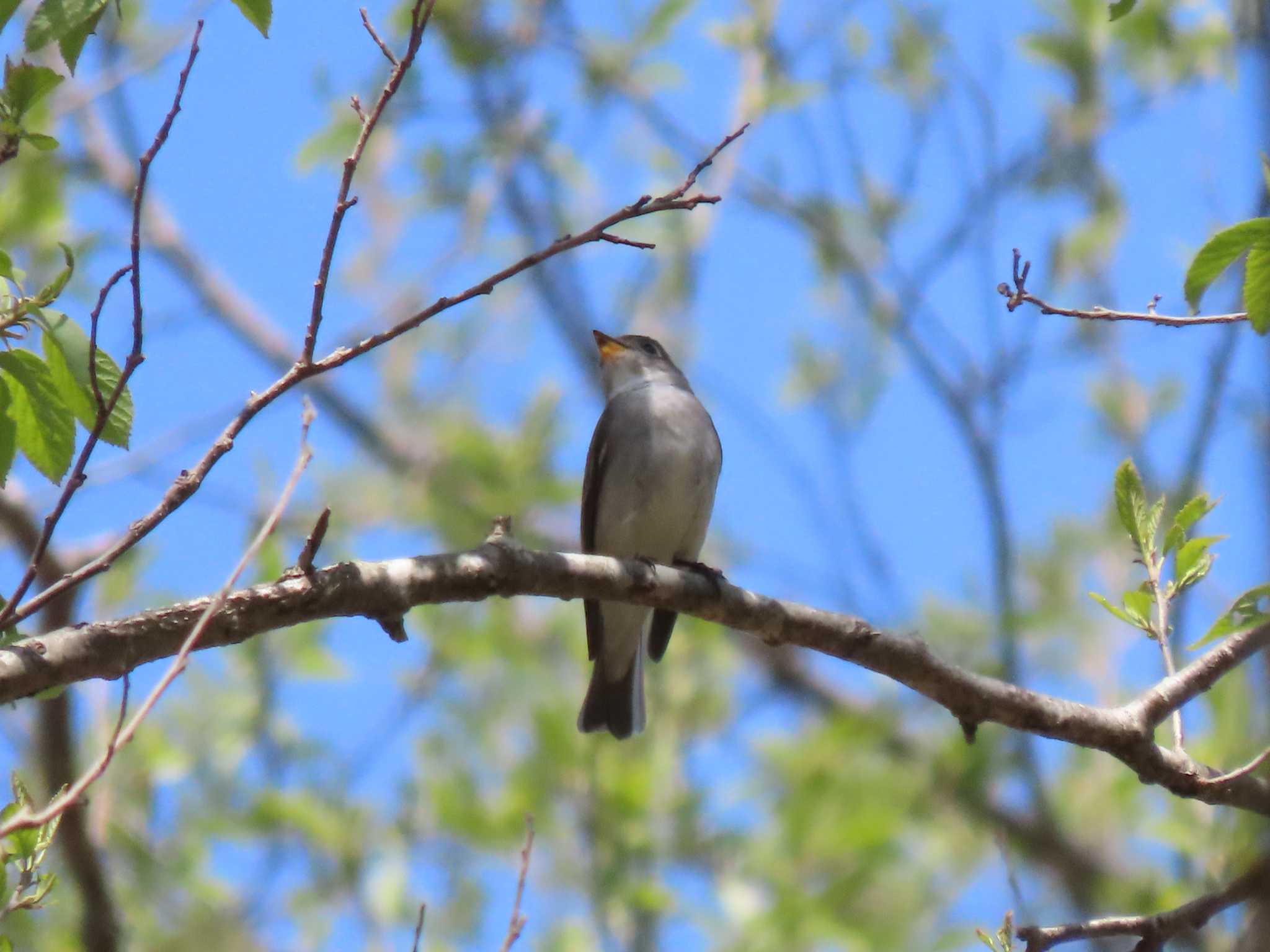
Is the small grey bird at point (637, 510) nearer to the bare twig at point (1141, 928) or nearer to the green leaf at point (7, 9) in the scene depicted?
the bare twig at point (1141, 928)

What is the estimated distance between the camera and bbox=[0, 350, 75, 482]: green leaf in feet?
8.82

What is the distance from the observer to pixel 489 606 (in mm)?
11109

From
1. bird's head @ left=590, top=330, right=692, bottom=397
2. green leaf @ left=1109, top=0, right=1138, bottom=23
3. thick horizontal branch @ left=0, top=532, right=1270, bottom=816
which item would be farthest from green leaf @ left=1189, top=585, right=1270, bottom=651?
bird's head @ left=590, top=330, right=692, bottom=397

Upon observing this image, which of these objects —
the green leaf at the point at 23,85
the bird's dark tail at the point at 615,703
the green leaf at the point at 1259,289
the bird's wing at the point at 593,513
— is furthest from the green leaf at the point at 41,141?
the bird's dark tail at the point at 615,703

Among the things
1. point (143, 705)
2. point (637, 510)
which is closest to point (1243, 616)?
point (143, 705)

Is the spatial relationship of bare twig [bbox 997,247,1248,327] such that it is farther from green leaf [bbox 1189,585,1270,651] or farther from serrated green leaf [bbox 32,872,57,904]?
serrated green leaf [bbox 32,872,57,904]

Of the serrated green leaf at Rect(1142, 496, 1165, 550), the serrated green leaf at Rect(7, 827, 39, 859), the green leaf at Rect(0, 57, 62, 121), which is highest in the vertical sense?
the serrated green leaf at Rect(1142, 496, 1165, 550)

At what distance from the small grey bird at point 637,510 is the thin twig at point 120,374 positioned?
154 inches

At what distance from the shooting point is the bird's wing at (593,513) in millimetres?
6770

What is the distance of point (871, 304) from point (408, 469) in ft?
12.8

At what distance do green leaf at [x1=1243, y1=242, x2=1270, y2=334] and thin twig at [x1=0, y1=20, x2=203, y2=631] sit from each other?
2138 millimetres

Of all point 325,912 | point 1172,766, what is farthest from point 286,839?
point 1172,766

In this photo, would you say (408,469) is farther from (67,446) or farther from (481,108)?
(67,446)

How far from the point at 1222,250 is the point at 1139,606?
1110 millimetres
